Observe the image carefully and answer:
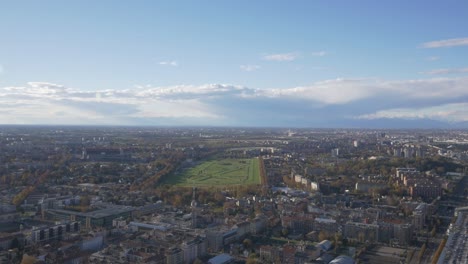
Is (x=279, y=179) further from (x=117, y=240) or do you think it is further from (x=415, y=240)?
(x=117, y=240)

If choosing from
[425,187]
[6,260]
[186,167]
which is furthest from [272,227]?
[186,167]

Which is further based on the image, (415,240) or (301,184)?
(301,184)

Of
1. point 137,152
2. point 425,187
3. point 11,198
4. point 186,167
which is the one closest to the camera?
point 11,198

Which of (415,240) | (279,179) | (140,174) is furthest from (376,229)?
(140,174)

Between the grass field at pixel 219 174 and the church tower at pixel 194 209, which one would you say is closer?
the church tower at pixel 194 209

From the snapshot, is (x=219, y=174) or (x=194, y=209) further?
(x=219, y=174)

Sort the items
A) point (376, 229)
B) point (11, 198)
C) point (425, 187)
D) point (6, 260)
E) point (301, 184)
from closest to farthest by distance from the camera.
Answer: point (6, 260)
point (376, 229)
point (11, 198)
point (425, 187)
point (301, 184)

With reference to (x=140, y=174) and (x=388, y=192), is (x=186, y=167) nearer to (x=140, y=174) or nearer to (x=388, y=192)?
(x=140, y=174)

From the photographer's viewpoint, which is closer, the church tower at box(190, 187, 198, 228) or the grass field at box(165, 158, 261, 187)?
the church tower at box(190, 187, 198, 228)
